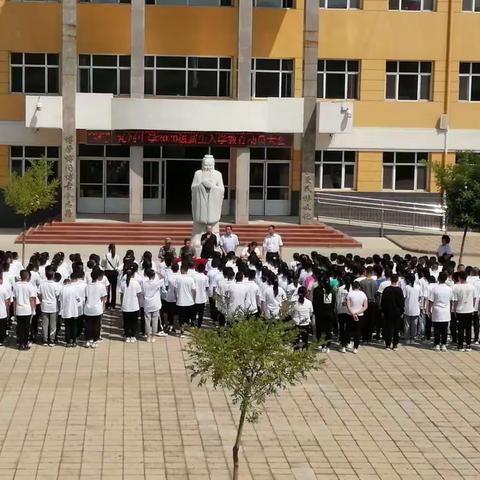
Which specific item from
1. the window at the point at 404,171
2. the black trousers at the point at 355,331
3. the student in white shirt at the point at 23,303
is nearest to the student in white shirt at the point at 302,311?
the black trousers at the point at 355,331

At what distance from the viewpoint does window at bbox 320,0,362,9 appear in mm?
39094

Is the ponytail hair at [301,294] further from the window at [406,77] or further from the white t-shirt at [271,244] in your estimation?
the window at [406,77]

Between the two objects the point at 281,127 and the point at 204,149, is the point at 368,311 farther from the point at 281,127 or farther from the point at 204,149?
the point at 204,149

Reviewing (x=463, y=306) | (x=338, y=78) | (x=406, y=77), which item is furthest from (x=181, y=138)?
(x=463, y=306)

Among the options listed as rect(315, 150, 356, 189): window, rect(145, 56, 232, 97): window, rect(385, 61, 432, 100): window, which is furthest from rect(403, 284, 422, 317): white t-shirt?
rect(385, 61, 432, 100): window

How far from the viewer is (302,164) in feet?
A: 116

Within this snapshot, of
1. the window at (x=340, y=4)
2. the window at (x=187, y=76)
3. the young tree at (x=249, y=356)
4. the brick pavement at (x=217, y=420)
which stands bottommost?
the brick pavement at (x=217, y=420)

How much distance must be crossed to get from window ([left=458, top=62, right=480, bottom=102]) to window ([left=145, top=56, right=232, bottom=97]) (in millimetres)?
8696

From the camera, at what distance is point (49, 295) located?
18.8 metres

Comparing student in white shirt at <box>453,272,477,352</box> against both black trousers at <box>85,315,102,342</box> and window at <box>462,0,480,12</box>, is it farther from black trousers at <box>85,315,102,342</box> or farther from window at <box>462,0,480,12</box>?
window at <box>462,0,480,12</box>

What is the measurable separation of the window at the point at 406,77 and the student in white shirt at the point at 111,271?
19810 mm

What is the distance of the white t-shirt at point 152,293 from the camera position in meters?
19.3

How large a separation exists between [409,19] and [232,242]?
1647 centimetres

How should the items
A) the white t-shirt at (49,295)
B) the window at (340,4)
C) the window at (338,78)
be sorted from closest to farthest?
the white t-shirt at (49,295)
the window at (340,4)
the window at (338,78)
